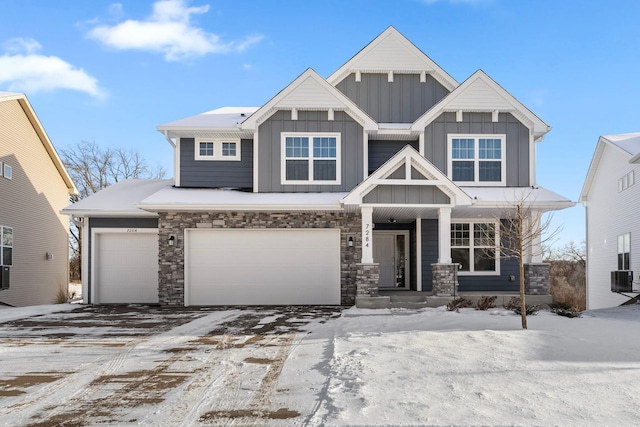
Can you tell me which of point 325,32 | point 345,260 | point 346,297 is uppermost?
point 325,32

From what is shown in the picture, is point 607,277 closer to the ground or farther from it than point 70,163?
closer to the ground

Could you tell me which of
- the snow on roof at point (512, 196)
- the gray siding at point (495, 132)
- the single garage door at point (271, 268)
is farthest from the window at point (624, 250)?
the single garage door at point (271, 268)

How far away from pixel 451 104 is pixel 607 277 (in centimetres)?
1019

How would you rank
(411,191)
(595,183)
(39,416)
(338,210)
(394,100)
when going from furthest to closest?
(595,183) < (394,100) < (338,210) < (411,191) < (39,416)

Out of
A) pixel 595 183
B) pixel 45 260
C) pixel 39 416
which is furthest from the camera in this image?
pixel 595 183

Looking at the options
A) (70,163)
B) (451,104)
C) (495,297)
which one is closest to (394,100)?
(451,104)

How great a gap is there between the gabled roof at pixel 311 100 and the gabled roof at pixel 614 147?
785 cm

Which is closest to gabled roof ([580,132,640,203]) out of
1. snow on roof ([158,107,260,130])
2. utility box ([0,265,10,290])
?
snow on roof ([158,107,260,130])

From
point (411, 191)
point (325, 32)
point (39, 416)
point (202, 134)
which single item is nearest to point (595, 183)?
point (411, 191)

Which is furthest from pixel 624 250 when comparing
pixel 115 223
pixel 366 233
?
pixel 115 223

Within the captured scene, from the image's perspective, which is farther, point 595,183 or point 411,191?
point 595,183

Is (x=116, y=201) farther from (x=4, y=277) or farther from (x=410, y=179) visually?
(x=410, y=179)

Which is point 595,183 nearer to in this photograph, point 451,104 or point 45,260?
point 451,104

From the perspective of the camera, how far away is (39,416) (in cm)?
477
